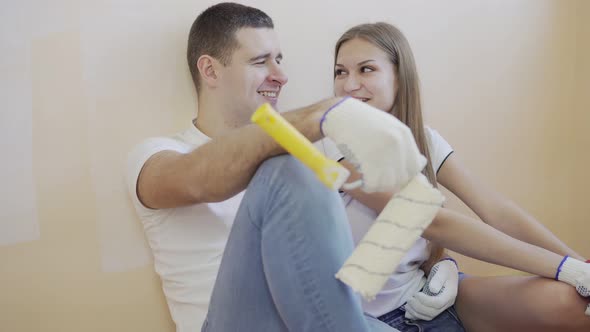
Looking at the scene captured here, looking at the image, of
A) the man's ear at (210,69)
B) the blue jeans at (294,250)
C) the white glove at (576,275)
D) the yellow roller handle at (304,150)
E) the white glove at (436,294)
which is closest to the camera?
the yellow roller handle at (304,150)

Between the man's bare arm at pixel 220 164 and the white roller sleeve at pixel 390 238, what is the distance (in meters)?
0.18

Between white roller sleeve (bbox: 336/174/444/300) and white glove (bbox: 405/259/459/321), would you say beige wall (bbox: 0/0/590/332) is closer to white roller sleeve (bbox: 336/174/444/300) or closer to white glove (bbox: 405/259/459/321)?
white glove (bbox: 405/259/459/321)

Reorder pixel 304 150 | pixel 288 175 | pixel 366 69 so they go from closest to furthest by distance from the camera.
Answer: pixel 304 150 < pixel 288 175 < pixel 366 69

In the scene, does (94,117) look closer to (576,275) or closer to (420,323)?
(420,323)

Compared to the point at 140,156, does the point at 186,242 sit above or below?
below

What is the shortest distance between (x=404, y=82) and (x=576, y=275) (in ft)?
1.89

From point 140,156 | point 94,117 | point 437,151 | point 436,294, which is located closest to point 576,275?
point 436,294

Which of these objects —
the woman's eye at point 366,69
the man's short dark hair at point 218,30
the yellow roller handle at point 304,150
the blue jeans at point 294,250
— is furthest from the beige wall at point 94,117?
the yellow roller handle at point 304,150

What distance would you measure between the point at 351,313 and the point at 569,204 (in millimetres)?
1341

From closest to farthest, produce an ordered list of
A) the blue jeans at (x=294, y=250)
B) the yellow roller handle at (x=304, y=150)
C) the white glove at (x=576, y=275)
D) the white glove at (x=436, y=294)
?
the yellow roller handle at (x=304, y=150) → the blue jeans at (x=294, y=250) → the white glove at (x=576, y=275) → the white glove at (x=436, y=294)

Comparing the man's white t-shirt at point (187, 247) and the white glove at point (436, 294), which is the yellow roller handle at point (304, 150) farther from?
the white glove at point (436, 294)

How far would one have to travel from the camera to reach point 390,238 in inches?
27.5

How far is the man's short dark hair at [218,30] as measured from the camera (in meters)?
1.24

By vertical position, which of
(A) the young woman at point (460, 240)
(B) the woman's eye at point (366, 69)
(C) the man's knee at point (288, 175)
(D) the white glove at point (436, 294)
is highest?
(B) the woman's eye at point (366, 69)
